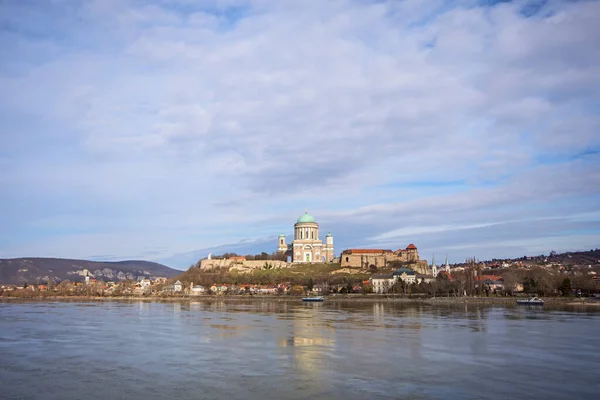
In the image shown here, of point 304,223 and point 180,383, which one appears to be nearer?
point 180,383

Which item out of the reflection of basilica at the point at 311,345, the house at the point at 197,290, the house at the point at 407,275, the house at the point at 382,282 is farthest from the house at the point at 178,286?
the reflection of basilica at the point at 311,345

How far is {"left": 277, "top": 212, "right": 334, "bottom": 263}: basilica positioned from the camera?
9512 centimetres

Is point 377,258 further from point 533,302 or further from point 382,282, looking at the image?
point 533,302

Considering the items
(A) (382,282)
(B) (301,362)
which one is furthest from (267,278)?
(B) (301,362)

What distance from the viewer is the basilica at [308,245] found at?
9512 cm

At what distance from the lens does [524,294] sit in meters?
61.9

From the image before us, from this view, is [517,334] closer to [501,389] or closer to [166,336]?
[501,389]

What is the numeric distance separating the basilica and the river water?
2738 inches

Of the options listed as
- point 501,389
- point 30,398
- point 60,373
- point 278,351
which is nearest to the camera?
point 30,398

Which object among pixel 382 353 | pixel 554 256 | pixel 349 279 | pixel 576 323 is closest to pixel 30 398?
pixel 382 353

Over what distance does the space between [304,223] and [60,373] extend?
84.2 meters

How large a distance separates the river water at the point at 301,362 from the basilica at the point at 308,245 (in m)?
69.5

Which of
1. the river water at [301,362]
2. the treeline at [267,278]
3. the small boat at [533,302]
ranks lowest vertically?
the small boat at [533,302]

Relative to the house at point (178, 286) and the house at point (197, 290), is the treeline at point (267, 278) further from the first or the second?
the house at point (197, 290)
